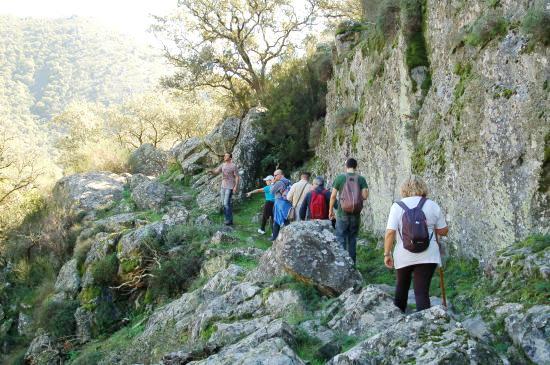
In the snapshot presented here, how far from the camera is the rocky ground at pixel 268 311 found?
4.88 meters

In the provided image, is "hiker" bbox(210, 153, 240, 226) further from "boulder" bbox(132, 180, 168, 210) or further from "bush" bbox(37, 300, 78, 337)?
"bush" bbox(37, 300, 78, 337)

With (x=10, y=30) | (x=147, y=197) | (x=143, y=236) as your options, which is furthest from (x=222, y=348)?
(x=10, y=30)

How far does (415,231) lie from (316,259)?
291 cm

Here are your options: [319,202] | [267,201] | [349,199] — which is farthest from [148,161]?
[349,199]

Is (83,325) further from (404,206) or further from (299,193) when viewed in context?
(404,206)

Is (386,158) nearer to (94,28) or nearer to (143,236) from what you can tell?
(143,236)

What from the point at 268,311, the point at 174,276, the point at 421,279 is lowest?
the point at 174,276

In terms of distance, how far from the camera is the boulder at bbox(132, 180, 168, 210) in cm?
1964

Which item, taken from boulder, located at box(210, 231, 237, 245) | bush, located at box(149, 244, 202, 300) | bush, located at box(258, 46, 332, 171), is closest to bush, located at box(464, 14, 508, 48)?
boulder, located at box(210, 231, 237, 245)

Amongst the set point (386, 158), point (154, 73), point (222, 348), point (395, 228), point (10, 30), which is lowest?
point (222, 348)

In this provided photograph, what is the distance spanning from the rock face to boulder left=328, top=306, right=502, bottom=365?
291 cm

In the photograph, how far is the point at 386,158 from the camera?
12.1m

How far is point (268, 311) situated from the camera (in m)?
7.93

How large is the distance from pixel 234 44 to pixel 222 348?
20.3 m
